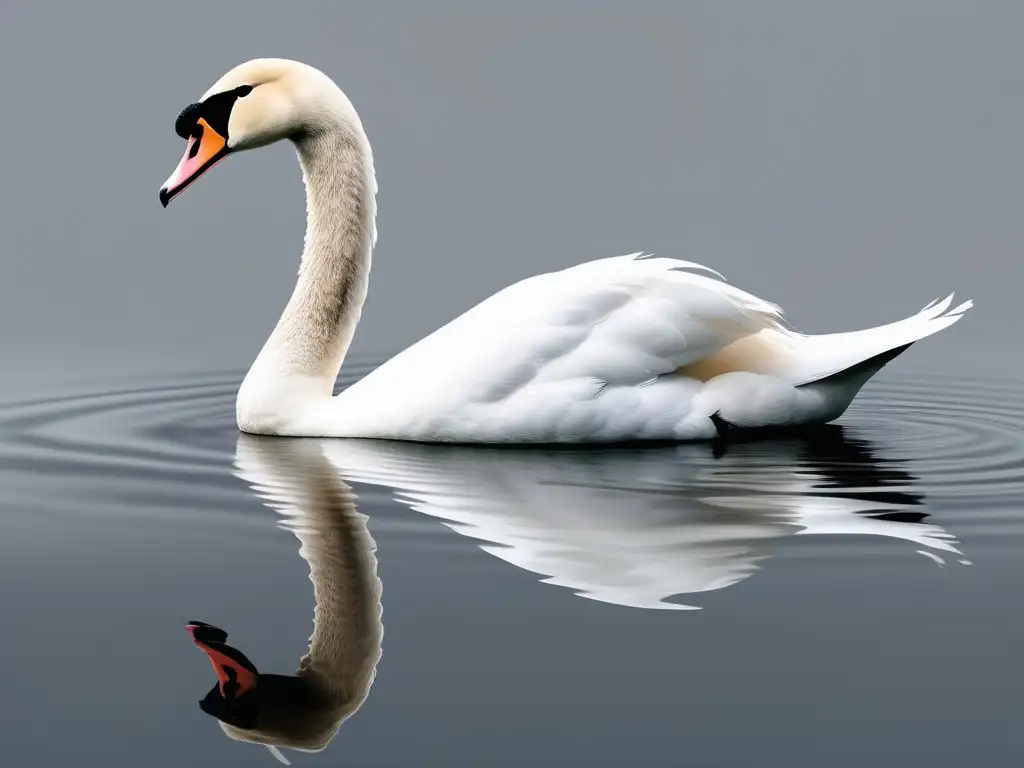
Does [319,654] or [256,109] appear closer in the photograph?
[319,654]

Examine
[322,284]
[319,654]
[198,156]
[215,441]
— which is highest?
[198,156]

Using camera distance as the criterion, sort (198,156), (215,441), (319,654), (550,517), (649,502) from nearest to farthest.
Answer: (319,654) < (550,517) < (649,502) < (215,441) < (198,156)

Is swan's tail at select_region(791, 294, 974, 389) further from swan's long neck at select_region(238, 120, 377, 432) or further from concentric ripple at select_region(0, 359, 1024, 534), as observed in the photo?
swan's long neck at select_region(238, 120, 377, 432)

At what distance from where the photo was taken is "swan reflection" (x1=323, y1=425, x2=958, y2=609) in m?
6.96

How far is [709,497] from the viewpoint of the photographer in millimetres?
8406

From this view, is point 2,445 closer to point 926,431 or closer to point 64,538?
point 64,538

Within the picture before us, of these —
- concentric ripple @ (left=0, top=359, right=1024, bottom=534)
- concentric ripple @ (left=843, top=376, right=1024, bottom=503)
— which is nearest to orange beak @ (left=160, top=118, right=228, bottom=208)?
concentric ripple @ (left=0, top=359, right=1024, bottom=534)

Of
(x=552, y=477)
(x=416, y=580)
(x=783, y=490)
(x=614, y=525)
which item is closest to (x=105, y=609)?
(x=416, y=580)

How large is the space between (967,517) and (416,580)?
2820 millimetres

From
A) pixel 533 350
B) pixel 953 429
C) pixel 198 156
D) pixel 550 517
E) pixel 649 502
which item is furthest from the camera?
pixel 953 429

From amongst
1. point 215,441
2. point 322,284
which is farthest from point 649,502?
point 322,284

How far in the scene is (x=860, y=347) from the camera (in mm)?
10070

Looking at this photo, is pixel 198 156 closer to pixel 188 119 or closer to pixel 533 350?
pixel 188 119

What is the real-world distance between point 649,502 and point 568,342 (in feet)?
5.50
